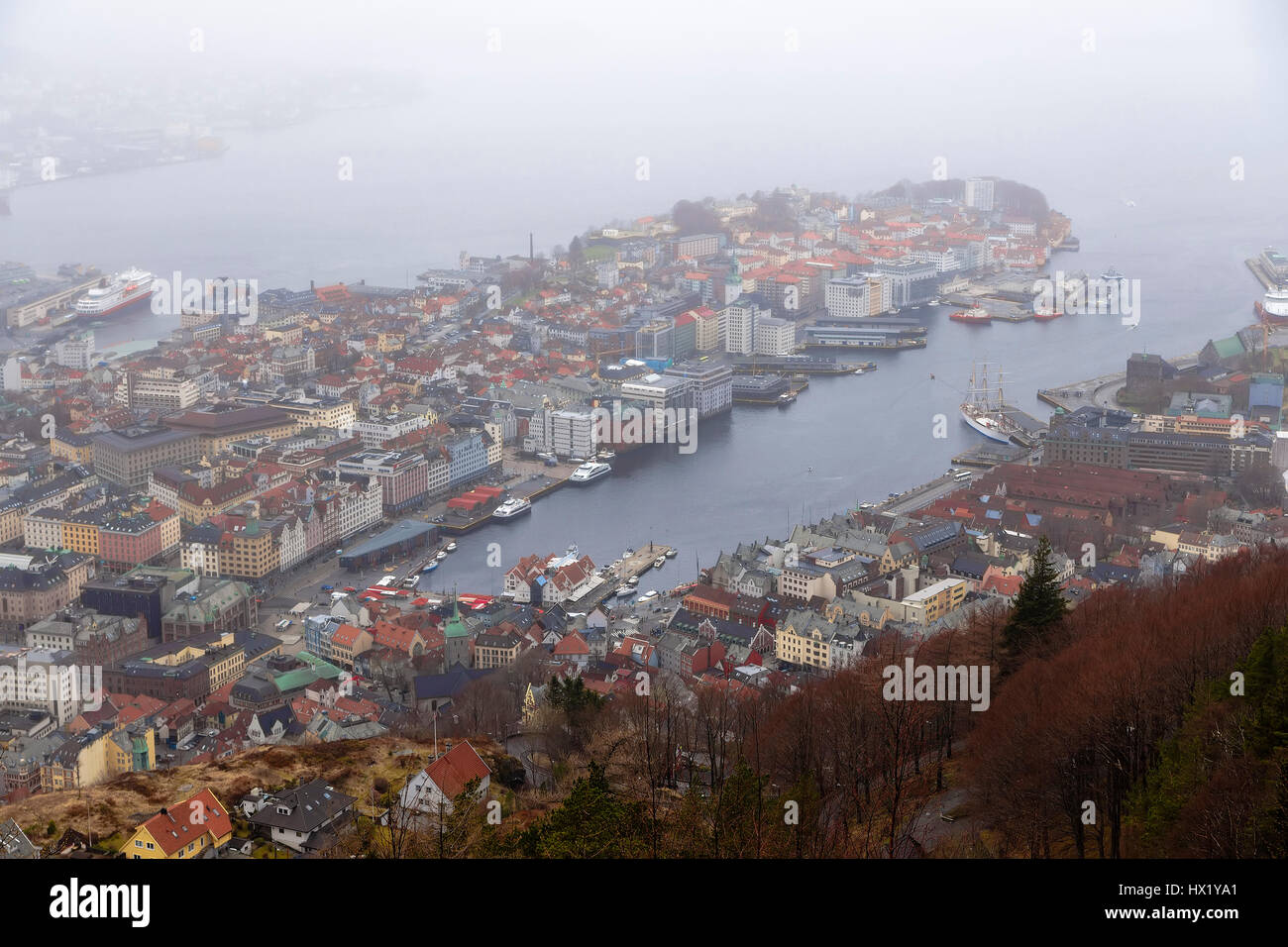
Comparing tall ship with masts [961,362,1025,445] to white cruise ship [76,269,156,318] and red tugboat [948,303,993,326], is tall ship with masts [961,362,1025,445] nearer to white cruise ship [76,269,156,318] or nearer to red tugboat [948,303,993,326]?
red tugboat [948,303,993,326]

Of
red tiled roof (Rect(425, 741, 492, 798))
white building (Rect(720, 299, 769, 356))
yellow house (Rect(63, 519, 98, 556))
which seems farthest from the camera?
white building (Rect(720, 299, 769, 356))

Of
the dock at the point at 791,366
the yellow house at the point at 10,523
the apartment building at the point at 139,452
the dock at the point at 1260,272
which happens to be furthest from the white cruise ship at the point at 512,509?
the dock at the point at 1260,272

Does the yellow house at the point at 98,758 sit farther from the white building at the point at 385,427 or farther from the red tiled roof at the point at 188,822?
the white building at the point at 385,427

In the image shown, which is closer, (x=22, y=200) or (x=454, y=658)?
(x=454, y=658)

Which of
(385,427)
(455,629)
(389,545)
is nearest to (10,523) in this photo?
(389,545)

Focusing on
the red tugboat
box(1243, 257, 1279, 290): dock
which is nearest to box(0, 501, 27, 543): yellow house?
the red tugboat
